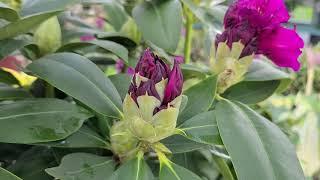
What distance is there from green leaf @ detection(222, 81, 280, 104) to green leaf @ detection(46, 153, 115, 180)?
23cm

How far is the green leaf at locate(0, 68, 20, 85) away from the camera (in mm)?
660

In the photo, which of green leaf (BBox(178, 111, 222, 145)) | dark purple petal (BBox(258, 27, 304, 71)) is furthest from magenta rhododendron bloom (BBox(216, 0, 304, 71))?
green leaf (BBox(178, 111, 222, 145))

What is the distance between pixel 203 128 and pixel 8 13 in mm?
225

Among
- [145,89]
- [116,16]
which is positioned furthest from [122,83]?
[116,16]

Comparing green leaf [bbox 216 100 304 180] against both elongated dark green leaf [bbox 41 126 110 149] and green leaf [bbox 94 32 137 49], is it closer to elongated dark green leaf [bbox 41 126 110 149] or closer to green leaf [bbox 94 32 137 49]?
elongated dark green leaf [bbox 41 126 110 149]

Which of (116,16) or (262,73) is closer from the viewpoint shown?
(262,73)

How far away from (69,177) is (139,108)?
95 mm

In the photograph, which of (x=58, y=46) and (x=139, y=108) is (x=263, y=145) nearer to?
(x=139, y=108)

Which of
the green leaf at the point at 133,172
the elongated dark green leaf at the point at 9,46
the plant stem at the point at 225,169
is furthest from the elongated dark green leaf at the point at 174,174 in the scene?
the elongated dark green leaf at the point at 9,46

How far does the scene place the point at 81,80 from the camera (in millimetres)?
569

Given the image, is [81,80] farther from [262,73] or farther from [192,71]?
[262,73]

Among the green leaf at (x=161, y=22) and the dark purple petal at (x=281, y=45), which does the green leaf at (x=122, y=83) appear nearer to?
the green leaf at (x=161, y=22)

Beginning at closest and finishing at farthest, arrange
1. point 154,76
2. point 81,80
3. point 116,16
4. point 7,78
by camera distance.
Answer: point 154,76
point 81,80
point 7,78
point 116,16

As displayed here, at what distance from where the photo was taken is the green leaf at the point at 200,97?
1.91 feet
